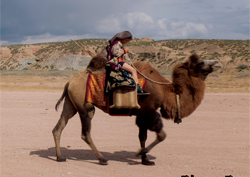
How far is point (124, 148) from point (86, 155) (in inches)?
47.8

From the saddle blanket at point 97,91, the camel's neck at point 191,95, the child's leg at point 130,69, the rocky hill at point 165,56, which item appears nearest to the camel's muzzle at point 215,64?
the camel's neck at point 191,95

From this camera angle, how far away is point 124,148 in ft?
29.9

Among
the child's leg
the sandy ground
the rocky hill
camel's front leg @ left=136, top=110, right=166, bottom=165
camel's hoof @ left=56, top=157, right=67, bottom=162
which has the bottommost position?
the sandy ground

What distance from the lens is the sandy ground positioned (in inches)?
275

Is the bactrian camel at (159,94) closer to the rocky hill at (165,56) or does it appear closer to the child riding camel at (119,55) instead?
the child riding camel at (119,55)

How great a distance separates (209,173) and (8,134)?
6.91 meters

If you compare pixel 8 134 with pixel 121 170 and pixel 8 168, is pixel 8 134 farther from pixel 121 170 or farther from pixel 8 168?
pixel 121 170

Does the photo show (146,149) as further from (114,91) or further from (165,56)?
(165,56)

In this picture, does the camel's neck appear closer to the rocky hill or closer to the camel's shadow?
the camel's shadow

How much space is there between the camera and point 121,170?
7035mm

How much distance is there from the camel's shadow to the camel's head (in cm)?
239

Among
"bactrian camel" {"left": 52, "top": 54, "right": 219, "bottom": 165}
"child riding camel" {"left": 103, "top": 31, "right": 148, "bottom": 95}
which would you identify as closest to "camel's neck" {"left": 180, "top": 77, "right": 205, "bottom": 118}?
"bactrian camel" {"left": 52, "top": 54, "right": 219, "bottom": 165}

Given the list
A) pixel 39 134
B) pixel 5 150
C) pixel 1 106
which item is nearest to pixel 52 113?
pixel 1 106

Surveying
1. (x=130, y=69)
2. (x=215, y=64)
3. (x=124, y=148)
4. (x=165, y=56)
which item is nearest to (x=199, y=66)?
(x=215, y=64)
